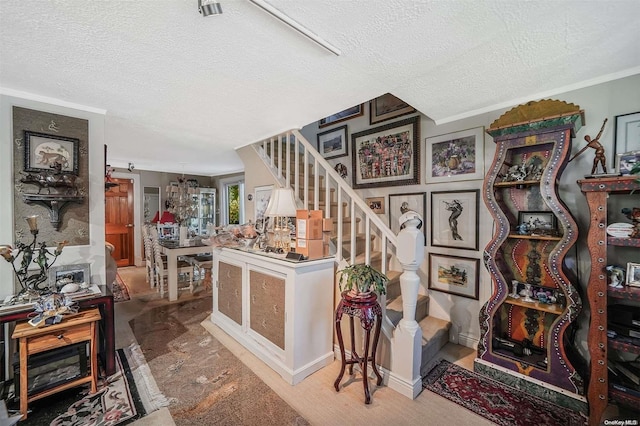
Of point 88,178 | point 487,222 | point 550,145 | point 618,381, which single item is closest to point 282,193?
point 88,178

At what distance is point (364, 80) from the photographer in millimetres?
1877

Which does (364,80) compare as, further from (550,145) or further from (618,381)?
(618,381)

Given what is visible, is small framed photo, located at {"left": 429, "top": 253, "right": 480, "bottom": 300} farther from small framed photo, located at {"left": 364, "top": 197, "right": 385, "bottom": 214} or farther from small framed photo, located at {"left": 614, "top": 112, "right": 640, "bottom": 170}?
small framed photo, located at {"left": 614, "top": 112, "right": 640, "bottom": 170}

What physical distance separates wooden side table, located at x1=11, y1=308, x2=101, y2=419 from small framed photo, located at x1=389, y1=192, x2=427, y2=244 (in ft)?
9.12

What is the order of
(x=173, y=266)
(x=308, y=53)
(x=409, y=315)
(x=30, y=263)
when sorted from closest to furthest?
(x=308, y=53) < (x=409, y=315) < (x=30, y=263) < (x=173, y=266)

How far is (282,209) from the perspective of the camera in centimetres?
241

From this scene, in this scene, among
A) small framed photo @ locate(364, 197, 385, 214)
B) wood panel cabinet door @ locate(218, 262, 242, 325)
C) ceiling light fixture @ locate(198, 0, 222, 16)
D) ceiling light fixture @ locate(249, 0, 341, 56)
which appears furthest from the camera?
small framed photo @ locate(364, 197, 385, 214)

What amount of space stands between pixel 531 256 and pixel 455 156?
110cm

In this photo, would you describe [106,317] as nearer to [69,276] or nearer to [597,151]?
[69,276]

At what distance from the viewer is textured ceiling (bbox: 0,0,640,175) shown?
1223 millimetres

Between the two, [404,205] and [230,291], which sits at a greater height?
[404,205]

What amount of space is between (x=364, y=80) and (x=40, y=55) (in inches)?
78.4

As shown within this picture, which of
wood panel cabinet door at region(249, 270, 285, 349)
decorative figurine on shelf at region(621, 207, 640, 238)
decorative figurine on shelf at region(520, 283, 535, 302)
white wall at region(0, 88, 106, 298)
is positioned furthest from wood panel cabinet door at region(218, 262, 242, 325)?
decorative figurine on shelf at region(621, 207, 640, 238)

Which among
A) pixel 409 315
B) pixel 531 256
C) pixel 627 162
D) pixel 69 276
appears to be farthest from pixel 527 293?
pixel 69 276
